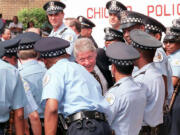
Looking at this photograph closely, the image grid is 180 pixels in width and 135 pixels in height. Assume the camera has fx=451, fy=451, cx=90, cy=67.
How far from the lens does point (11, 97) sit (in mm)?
3828

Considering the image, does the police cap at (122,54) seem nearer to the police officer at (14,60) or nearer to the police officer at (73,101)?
the police officer at (73,101)

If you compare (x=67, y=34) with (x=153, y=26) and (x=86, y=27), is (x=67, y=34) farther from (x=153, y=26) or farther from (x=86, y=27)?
(x=153, y=26)

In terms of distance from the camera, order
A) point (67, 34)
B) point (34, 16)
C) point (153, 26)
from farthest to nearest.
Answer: point (34, 16), point (67, 34), point (153, 26)

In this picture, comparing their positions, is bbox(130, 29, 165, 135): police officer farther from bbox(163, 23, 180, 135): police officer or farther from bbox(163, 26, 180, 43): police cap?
bbox(163, 26, 180, 43): police cap

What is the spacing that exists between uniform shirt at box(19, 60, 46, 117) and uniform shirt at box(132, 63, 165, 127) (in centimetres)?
102

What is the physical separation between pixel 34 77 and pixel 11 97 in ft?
3.06

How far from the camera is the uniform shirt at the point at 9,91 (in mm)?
3754

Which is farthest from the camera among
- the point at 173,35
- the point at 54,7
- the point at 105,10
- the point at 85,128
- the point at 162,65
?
the point at 105,10

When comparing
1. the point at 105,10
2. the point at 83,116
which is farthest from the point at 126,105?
the point at 105,10

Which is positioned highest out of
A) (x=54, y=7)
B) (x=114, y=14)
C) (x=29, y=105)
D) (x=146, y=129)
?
(x=54, y=7)

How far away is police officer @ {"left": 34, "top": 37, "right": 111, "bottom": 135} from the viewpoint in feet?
12.3

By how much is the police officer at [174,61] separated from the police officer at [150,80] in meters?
1.27

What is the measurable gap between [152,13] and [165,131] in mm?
2677

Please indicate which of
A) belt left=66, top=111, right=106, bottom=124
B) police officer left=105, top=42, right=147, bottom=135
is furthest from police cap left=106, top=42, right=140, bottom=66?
belt left=66, top=111, right=106, bottom=124
